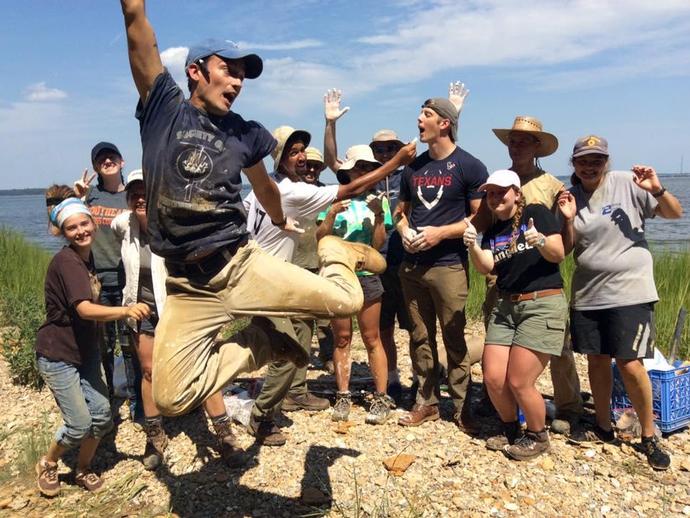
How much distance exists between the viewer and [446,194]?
15.7 feet

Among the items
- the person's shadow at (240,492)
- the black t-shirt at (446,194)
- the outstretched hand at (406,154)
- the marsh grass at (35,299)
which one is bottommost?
the person's shadow at (240,492)

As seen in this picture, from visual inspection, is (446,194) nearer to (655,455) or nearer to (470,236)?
(470,236)

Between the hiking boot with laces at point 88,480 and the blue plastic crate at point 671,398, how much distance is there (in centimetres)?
426

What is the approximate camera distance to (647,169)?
417 cm

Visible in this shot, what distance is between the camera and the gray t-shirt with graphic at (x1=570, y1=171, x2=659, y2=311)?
438 cm

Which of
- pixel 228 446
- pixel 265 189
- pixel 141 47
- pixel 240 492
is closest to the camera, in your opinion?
pixel 141 47

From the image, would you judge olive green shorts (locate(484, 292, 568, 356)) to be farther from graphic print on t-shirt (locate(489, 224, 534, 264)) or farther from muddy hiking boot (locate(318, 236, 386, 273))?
muddy hiking boot (locate(318, 236, 386, 273))

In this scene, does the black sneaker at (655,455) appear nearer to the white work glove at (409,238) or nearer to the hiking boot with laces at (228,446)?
the white work glove at (409,238)

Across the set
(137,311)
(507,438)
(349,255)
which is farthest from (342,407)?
(137,311)

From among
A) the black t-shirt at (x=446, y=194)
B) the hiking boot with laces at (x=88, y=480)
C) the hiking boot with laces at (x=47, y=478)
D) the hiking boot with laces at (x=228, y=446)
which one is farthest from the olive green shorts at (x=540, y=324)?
the hiking boot with laces at (x=47, y=478)

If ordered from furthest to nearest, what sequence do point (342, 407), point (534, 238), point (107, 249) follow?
point (342, 407) → point (107, 249) → point (534, 238)

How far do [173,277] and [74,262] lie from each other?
3.95ft

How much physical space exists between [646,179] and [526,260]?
3.19 feet

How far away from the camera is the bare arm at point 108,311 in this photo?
3.81 meters
